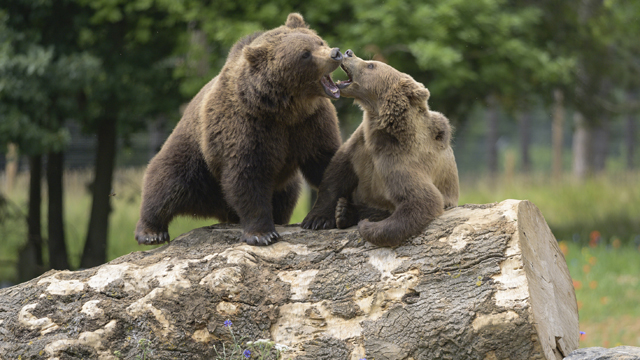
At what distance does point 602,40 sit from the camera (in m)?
9.23

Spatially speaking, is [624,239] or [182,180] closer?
[182,180]

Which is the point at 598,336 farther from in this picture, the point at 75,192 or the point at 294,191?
the point at 75,192

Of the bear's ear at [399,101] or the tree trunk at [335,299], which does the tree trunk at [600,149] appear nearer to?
the bear's ear at [399,101]

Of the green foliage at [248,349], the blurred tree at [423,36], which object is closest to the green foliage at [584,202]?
the blurred tree at [423,36]

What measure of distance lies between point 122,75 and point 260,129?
4.29m

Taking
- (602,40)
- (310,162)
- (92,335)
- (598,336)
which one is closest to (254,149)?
(310,162)

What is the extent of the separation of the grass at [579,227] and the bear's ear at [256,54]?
2457mm

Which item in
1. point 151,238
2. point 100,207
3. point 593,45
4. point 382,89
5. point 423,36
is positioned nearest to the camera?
point 382,89

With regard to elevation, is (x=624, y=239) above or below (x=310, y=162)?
below

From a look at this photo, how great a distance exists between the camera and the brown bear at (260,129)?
3.85 meters

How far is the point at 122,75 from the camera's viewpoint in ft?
24.8

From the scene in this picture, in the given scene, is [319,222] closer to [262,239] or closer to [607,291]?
[262,239]

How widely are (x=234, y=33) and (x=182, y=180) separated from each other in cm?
319

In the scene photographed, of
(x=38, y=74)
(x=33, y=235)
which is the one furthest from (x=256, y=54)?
(x=33, y=235)
